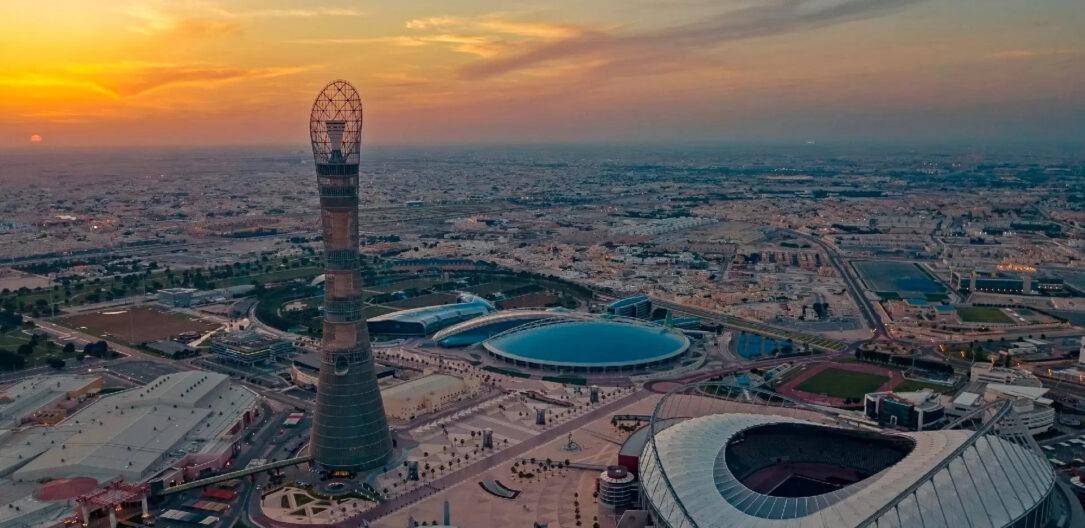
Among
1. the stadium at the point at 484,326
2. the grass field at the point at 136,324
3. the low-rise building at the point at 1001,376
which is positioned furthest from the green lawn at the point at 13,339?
the low-rise building at the point at 1001,376

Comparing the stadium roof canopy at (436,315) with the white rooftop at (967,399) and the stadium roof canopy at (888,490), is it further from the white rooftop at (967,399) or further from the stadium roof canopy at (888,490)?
the white rooftop at (967,399)

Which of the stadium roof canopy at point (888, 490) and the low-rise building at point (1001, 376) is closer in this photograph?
the stadium roof canopy at point (888, 490)

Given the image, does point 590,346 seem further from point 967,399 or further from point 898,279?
point 898,279

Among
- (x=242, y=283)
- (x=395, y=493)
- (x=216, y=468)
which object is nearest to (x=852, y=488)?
(x=395, y=493)

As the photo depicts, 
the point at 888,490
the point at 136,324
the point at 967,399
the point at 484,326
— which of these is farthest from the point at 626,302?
the point at 888,490

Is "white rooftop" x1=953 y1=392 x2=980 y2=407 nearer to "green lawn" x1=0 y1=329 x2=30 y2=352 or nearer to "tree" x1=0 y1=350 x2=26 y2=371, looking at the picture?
"tree" x1=0 y1=350 x2=26 y2=371

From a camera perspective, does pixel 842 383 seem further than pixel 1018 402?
Yes
